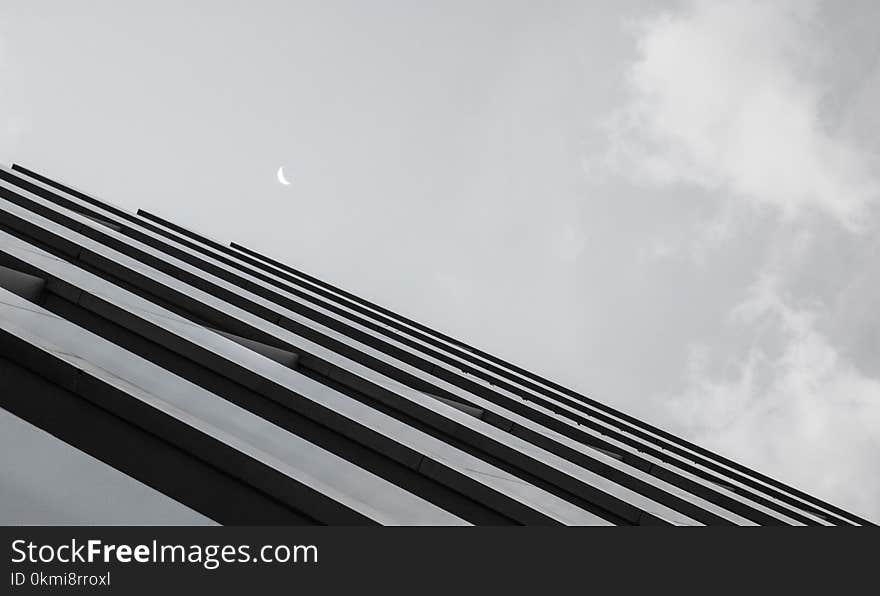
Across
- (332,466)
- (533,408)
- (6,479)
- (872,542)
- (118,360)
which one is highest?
(533,408)

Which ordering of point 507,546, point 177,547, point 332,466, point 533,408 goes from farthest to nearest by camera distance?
point 533,408
point 332,466
point 507,546
point 177,547

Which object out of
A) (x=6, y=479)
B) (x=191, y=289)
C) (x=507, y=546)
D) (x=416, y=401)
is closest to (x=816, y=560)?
(x=507, y=546)

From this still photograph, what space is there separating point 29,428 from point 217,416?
164cm

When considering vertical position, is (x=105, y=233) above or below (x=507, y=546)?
above

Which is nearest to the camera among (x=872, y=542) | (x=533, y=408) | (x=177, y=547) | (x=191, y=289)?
(x=177, y=547)

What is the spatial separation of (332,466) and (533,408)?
1246 cm

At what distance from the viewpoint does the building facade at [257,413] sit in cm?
636

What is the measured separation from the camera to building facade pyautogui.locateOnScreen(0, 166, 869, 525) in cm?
636

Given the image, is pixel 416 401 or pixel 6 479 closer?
pixel 6 479

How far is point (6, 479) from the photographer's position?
5.16m

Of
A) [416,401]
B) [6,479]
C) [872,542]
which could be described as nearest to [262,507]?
[6,479]

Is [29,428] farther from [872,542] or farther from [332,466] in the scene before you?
[872,542]

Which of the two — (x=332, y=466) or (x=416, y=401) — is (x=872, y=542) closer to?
(x=332, y=466)

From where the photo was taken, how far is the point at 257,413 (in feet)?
29.7
